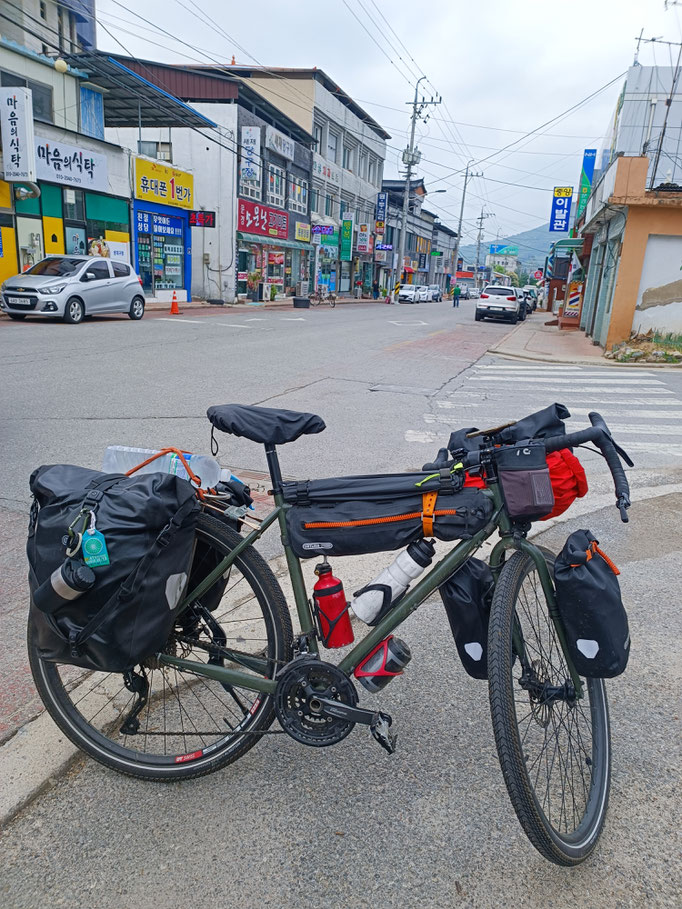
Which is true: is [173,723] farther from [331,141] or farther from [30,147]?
[331,141]

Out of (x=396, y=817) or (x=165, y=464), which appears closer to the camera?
(x=396, y=817)

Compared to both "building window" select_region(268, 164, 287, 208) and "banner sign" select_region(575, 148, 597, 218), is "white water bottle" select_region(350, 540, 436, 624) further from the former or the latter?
"building window" select_region(268, 164, 287, 208)

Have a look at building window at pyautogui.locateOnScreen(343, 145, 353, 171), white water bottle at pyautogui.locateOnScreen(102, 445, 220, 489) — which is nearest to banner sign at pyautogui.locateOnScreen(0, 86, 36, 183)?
white water bottle at pyautogui.locateOnScreen(102, 445, 220, 489)

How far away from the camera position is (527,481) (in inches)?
81.7

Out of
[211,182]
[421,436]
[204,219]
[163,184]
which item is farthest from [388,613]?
[211,182]

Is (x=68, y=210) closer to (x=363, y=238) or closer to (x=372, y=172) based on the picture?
(x=363, y=238)

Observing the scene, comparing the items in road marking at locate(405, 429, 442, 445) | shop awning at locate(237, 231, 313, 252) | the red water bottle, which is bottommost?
road marking at locate(405, 429, 442, 445)

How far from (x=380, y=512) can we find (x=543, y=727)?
3.07 feet

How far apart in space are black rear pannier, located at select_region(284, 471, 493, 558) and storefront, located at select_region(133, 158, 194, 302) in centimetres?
2711

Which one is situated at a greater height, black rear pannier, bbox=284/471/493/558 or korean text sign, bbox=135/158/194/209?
korean text sign, bbox=135/158/194/209

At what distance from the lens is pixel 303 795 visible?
2.39m

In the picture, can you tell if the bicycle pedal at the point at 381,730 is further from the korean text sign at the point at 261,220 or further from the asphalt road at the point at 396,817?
the korean text sign at the point at 261,220

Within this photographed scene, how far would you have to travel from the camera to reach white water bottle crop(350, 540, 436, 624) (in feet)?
7.29

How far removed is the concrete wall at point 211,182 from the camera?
31.6 metres
